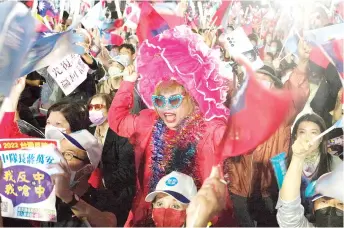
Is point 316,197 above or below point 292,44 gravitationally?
below

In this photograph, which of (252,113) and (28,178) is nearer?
(252,113)

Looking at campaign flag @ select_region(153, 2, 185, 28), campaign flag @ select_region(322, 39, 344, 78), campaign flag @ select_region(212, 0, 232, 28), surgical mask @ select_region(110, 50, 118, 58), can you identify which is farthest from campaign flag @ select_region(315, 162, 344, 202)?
surgical mask @ select_region(110, 50, 118, 58)

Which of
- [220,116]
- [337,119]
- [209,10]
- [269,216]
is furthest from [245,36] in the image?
[269,216]

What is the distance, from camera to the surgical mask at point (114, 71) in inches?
116

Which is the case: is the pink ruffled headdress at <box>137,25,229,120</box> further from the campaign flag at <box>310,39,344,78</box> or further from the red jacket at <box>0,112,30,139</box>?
the red jacket at <box>0,112,30,139</box>

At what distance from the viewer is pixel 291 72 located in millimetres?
2846

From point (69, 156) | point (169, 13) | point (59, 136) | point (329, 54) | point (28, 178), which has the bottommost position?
point (28, 178)

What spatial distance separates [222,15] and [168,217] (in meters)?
1.00

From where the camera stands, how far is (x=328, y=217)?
289 centimetres

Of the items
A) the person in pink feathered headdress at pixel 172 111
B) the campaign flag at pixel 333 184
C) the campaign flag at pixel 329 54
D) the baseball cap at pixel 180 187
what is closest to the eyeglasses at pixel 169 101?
the person in pink feathered headdress at pixel 172 111

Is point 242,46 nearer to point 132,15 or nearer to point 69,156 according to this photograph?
point 132,15

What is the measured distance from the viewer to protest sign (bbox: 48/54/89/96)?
2.97 meters

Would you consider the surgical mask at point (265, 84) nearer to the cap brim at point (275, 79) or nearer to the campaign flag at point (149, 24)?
the cap brim at point (275, 79)

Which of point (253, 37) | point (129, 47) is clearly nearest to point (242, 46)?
point (253, 37)
